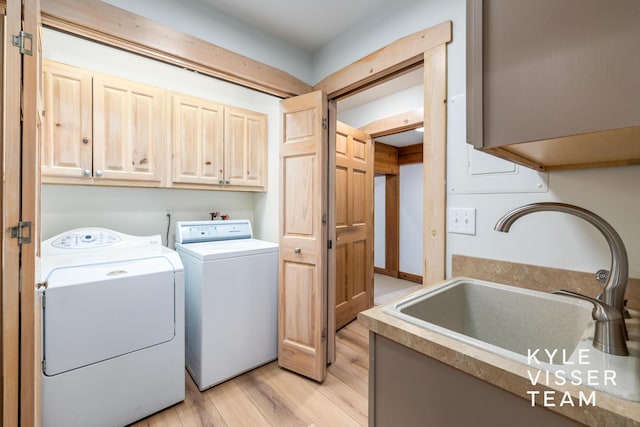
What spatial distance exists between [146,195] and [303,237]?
1.52 meters

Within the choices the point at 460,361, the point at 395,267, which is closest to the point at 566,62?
the point at 460,361

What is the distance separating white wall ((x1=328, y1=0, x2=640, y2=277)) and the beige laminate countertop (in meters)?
0.26

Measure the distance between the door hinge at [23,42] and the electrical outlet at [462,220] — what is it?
188 centimetres

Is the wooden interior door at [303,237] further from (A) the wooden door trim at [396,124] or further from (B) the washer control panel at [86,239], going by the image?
(B) the washer control panel at [86,239]

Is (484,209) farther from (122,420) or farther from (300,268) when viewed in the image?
(122,420)

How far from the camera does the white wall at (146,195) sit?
2.04m

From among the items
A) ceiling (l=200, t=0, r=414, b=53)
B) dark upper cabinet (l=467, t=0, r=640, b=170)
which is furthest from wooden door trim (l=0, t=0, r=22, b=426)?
dark upper cabinet (l=467, t=0, r=640, b=170)

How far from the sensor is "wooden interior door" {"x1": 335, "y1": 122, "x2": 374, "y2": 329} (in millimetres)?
2820

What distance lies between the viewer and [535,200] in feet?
3.82

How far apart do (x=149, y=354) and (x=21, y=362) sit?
73 centimetres

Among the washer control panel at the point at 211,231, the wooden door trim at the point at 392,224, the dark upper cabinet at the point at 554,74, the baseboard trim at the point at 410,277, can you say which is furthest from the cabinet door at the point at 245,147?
the baseboard trim at the point at 410,277

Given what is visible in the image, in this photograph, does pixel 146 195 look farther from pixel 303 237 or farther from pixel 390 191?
pixel 390 191

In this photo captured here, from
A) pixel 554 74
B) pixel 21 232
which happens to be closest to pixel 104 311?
pixel 21 232

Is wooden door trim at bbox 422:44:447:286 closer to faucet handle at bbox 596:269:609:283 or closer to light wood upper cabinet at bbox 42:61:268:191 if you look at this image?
faucet handle at bbox 596:269:609:283
